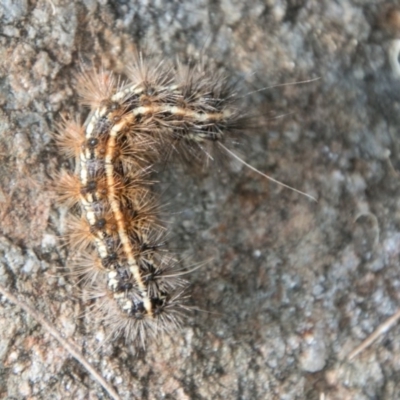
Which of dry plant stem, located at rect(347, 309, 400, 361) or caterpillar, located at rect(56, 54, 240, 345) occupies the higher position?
caterpillar, located at rect(56, 54, 240, 345)

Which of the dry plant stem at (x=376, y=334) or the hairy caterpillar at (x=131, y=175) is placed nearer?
the hairy caterpillar at (x=131, y=175)

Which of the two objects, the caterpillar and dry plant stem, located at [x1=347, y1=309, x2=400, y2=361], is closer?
the caterpillar

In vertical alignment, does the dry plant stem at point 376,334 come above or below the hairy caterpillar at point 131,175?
below

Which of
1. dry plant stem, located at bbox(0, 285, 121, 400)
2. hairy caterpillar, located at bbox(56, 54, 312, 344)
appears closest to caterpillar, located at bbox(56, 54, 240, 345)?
hairy caterpillar, located at bbox(56, 54, 312, 344)

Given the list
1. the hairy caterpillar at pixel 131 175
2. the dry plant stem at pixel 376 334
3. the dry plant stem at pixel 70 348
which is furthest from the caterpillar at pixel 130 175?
the dry plant stem at pixel 376 334

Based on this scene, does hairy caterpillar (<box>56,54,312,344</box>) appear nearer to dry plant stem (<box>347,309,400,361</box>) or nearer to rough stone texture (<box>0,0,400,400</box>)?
rough stone texture (<box>0,0,400,400</box>)

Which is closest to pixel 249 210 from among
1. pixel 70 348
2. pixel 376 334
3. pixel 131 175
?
pixel 131 175

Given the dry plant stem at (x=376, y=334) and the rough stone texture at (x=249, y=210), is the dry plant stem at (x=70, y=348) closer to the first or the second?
the rough stone texture at (x=249, y=210)
